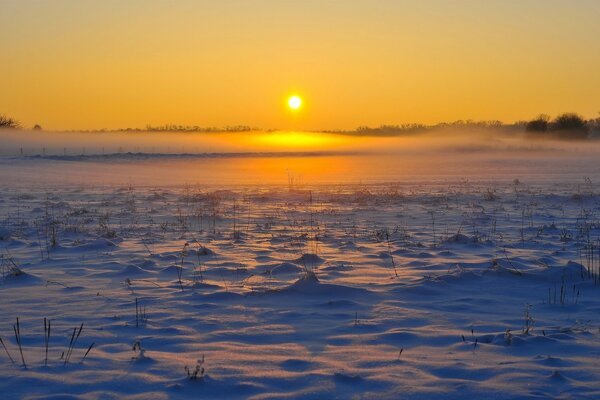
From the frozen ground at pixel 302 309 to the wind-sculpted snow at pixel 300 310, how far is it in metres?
0.02

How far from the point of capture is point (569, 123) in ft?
348

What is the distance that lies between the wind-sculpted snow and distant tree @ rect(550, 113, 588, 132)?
10125 cm

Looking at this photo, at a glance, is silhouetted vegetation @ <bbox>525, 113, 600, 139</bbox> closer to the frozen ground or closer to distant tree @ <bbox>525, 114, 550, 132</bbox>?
distant tree @ <bbox>525, 114, 550, 132</bbox>

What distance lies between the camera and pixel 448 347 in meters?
5.45

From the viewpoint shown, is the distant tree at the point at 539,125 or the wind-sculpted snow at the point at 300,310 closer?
the wind-sculpted snow at the point at 300,310

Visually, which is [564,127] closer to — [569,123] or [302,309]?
[569,123]

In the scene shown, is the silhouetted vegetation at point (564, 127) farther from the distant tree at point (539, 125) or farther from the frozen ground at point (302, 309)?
the frozen ground at point (302, 309)

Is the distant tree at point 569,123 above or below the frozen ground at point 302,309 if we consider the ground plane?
above

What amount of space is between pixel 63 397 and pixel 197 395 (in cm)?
93

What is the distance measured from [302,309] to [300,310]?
0.17 feet

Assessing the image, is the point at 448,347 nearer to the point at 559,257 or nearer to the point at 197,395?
the point at 197,395

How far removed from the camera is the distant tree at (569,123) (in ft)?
347

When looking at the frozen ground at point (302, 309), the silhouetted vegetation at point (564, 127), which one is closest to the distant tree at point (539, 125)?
the silhouetted vegetation at point (564, 127)

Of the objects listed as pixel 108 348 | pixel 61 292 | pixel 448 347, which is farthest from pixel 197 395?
pixel 61 292
